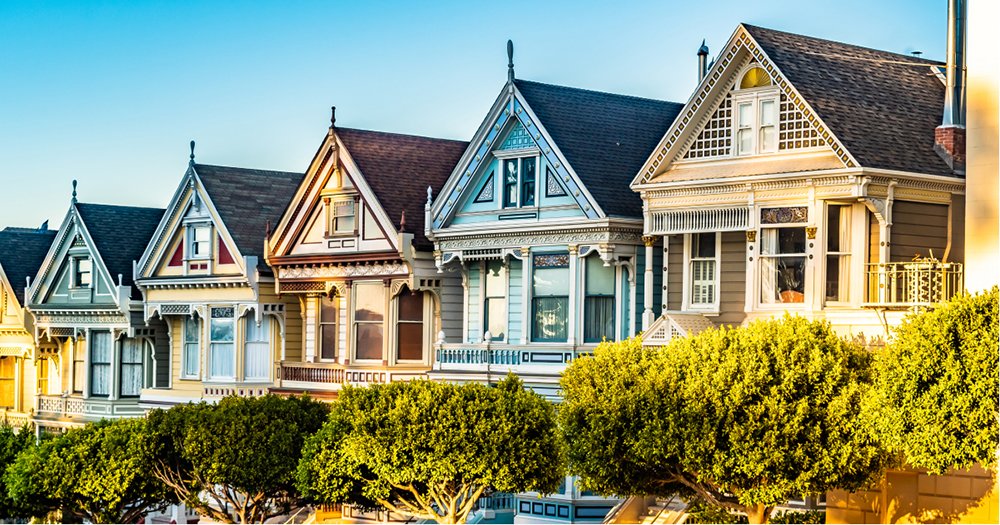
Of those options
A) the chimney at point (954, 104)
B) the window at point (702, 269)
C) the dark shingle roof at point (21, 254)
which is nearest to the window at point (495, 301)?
the window at point (702, 269)

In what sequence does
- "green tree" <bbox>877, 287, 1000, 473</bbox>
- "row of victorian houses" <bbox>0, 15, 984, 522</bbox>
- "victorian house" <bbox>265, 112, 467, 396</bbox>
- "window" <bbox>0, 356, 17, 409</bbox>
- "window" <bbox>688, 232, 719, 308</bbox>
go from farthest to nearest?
1. "window" <bbox>0, 356, 17, 409</bbox>
2. "victorian house" <bbox>265, 112, 467, 396</bbox>
3. "window" <bbox>688, 232, 719, 308</bbox>
4. "row of victorian houses" <bbox>0, 15, 984, 522</bbox>
5. "green tree" <bbox>877, 287, 1000, 473</bbox>

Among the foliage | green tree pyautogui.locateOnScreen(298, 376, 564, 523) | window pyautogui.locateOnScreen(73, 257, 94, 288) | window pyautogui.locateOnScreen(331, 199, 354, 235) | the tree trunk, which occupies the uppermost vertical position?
window pyautogui.locateOnScreen(331, 199, 354, 235)

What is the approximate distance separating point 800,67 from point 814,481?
371 inches

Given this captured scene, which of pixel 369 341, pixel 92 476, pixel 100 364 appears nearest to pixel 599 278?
pixel 369 341

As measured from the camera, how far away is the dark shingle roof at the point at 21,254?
62.7 meters

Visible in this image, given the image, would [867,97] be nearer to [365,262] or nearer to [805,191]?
[805,191]

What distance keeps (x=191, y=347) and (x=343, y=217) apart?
1000 centimetres

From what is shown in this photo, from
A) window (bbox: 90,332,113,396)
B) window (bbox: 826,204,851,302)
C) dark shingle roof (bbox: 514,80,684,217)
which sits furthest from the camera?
window (bbox: 90,332,113,396)

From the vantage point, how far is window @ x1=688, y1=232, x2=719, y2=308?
39.0m

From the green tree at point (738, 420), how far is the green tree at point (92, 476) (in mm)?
14509

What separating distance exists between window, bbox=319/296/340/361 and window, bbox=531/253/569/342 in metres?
8.86

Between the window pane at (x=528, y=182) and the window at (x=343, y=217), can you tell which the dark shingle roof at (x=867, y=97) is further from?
the window at (x=343, y=217)

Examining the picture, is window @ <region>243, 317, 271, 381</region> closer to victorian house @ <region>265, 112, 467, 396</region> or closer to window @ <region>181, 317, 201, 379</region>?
victorian house @ <region>265, 112, 467, 396</region>

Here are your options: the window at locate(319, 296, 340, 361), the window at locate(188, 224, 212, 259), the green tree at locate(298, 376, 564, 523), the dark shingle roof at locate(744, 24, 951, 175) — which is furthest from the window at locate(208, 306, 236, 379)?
the dark shingle roof at locate(744, 24, 951, 175)
